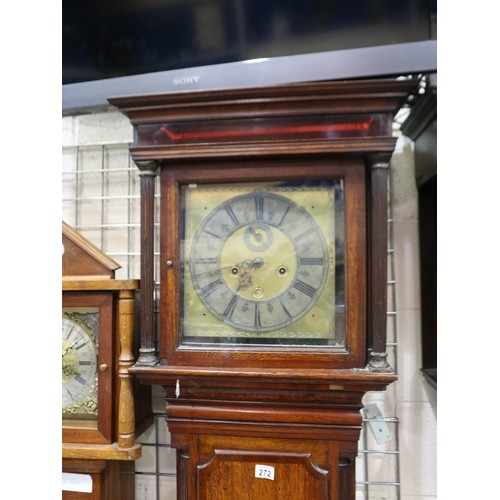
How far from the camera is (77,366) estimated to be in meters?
1.02

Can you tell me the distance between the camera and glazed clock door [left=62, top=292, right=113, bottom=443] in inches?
39.0

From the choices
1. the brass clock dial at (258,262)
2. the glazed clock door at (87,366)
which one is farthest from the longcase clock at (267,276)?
the glazed clock door at (87,366)

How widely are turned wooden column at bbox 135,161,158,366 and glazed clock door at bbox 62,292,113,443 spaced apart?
4.4 inches

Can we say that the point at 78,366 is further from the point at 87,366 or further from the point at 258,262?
the point at 258,262

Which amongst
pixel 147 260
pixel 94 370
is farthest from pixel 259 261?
pixel 94 370

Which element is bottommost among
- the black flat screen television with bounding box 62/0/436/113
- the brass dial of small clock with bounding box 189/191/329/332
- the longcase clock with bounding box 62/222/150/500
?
the longcase clock with bounding box 62/222/150/500

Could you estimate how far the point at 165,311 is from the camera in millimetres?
940

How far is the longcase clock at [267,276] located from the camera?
2.89ft

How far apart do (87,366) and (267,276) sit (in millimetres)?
525

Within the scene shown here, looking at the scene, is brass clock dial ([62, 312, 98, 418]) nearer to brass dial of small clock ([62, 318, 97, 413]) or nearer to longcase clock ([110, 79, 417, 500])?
brass dial of small clock ([62, 318, 97, 413])

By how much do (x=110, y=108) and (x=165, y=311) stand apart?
75cm

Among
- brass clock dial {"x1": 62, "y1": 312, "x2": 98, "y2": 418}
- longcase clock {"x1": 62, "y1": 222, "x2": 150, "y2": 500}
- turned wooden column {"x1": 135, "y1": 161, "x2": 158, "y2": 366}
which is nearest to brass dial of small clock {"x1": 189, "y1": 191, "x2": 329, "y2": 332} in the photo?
turned wooden column {"x1": 135, "y1": 161, "x2": 158, "y2": 366}

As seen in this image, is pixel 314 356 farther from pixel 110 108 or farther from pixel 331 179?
pixel 110 108

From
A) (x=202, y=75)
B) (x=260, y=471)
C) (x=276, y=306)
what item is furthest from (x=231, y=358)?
(x=202, y=75)
